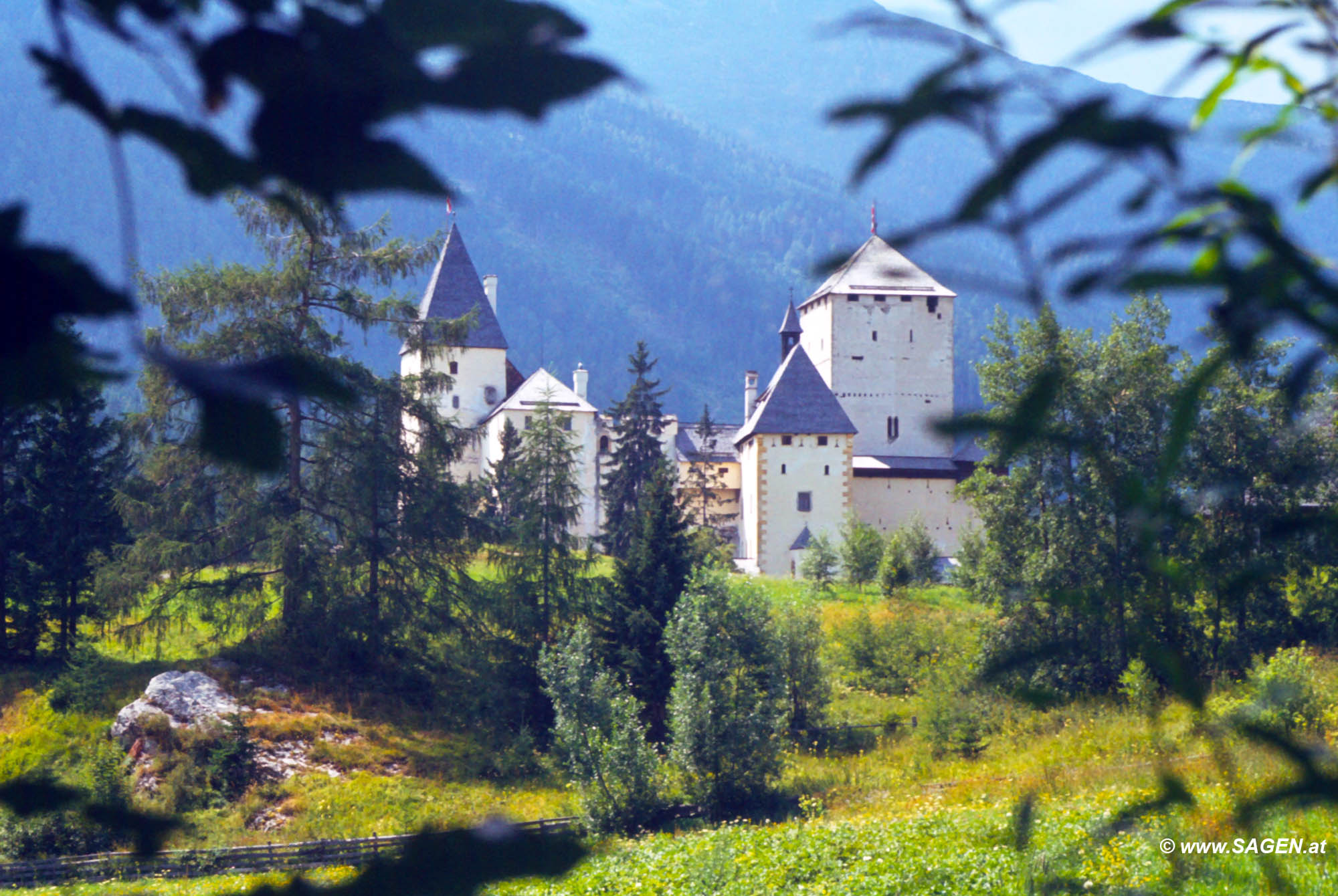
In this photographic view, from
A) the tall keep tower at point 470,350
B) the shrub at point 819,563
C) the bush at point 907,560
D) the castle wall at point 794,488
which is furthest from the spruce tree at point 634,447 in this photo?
the bush at point 907,560

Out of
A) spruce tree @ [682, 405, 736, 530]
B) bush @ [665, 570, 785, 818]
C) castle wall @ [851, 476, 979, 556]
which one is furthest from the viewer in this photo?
spruce tree @ [682, 405, 736, 530]

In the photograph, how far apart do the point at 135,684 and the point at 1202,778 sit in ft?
58.6

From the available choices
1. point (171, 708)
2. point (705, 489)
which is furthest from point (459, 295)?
point (171, 708)

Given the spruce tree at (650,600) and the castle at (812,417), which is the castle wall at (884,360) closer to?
the castle at (812,417)

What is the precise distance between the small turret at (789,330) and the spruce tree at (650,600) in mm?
38510

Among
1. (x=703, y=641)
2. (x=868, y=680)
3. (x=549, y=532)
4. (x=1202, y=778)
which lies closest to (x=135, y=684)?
(x=549, y=532)

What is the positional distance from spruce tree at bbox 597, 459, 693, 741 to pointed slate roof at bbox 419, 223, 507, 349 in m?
33.7

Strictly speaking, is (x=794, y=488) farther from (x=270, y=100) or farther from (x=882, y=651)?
(x=270, y=100)

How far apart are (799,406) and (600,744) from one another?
2974cm

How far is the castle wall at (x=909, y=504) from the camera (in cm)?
4750

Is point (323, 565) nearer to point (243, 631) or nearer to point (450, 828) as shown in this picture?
point (243, 631)

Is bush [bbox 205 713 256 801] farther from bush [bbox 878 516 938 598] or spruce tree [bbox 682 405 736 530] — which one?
spruce tree [bbox 682 405 736 530]

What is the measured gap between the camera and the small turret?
6188 centimetres

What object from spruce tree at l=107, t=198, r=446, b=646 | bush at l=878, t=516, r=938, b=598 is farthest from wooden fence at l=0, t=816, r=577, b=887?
bush at l=878, t=516, r=938, b=598
